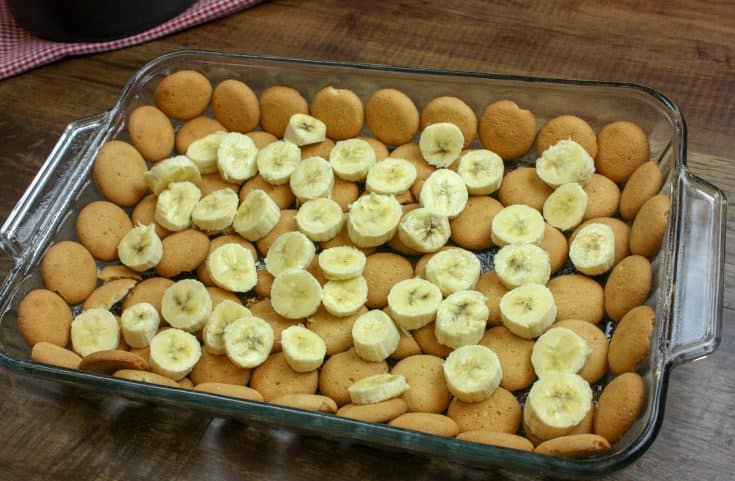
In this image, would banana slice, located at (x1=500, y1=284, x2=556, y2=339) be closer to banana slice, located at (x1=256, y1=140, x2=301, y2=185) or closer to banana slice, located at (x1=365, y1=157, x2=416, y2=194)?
banana slice, located at (x1=365, y1=157, x2=416, y2=194)

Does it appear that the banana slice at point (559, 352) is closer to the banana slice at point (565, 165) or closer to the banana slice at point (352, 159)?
the banana slice at point (565, 165)

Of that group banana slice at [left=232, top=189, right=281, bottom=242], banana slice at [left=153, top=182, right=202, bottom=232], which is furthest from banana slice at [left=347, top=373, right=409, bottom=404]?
banana slice at [left=153, top=182, right=202, bottom=232]

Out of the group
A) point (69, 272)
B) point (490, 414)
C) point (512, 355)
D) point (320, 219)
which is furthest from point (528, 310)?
point (69, 272)

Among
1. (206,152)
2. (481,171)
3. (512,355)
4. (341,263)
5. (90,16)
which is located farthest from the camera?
(90,16)

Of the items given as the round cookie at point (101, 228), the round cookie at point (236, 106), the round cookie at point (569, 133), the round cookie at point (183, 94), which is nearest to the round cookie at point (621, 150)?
the round cookie at point (569, 133)

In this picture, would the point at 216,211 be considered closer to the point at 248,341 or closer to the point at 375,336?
the point at 248,341

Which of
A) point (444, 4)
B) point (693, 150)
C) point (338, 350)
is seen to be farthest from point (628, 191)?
point (444, 4)
